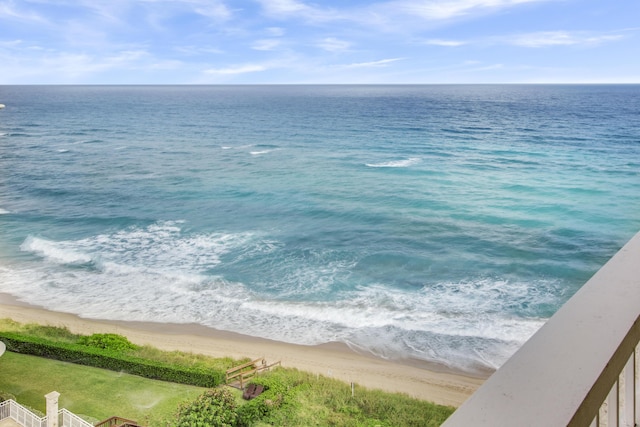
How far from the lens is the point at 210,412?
34.8 feet

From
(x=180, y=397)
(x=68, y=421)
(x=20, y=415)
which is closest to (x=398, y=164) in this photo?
(x=180, y=397)

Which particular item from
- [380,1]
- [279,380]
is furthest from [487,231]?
[380,1]

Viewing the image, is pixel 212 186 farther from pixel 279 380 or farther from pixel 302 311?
pixel 279 380

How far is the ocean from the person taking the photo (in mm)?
17250

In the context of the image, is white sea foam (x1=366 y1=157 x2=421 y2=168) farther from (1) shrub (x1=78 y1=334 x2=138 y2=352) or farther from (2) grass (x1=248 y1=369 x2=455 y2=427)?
(2) grass (x1=248 y1=369 x2=455 y2=427)

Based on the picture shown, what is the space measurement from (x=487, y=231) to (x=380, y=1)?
9588 cm

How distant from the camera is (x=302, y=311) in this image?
58.0ft

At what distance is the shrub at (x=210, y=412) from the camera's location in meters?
10.4

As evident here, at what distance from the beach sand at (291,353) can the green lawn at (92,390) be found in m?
2.35

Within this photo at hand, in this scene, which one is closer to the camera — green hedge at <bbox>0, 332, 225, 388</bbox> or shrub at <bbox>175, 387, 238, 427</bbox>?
shrub at <bbox>175, 387, 238, 427</bbox>

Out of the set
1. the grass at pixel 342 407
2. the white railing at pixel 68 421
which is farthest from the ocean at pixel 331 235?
the white railing at pixel 68 421

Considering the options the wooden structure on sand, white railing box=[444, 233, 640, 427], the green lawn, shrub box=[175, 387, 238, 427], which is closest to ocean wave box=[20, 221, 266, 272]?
the green lawn

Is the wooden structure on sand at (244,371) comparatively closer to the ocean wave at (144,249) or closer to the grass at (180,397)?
the grass at (180,397)

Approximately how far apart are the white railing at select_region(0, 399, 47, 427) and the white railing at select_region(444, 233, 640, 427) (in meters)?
10.9
